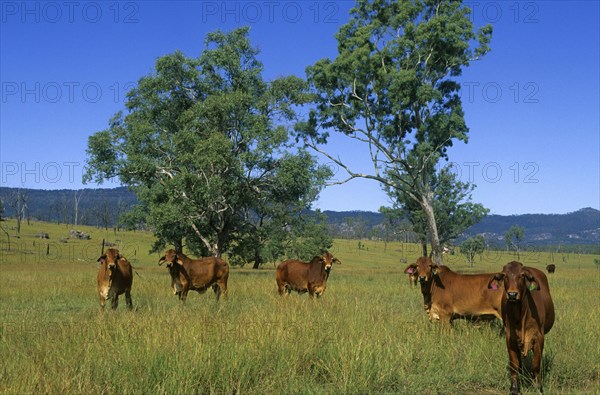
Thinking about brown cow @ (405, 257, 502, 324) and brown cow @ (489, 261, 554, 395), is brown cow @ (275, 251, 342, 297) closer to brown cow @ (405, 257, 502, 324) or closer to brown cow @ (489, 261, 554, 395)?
brown cow @ (405, 257, 502, 324)

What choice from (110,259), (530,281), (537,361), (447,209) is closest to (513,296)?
(530,281)

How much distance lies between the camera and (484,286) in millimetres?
10531

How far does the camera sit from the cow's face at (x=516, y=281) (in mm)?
6738

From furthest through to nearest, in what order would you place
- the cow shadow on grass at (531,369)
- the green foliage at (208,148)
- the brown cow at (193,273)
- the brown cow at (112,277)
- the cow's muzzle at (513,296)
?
the green foliage at (208,148) < the brown cow at (193,273) < the brown cow at (112,277) < the cow shadow on grass at (531,369) < the cow's muzzle at (513,296)

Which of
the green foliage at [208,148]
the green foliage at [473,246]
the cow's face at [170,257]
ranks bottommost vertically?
the green foliage at [473,246]

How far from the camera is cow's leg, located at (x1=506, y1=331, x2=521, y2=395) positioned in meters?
6.98

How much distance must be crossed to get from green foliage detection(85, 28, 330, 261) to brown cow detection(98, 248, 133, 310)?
1515 centimetres

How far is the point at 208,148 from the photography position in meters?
29.8

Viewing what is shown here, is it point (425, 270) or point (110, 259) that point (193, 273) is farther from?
point (425, 270)

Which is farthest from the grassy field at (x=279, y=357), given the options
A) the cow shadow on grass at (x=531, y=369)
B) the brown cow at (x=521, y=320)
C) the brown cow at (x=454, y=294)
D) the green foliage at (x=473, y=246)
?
the green foliage at (x=473, y=246)

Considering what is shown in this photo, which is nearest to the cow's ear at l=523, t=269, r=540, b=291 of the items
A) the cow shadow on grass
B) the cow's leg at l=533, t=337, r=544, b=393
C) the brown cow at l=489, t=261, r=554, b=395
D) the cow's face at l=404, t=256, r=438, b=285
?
the brown cow at l=489, t=261, r=554, b=395

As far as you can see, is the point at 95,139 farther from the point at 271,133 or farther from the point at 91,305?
the point at 91,305

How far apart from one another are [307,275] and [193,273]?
11.4 feet

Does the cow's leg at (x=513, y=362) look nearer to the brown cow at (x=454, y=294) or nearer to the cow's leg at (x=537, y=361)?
the cow's leg at (x=537, y=361)
